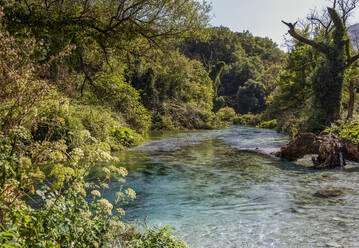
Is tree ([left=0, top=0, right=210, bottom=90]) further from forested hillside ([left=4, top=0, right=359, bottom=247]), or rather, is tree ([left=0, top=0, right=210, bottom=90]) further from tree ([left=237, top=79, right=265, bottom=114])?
tree ([left=237, top=79, right=265, bottom=114])

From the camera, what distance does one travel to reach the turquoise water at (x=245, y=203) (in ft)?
14.3

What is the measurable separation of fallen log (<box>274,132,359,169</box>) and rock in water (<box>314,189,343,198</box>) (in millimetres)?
2951

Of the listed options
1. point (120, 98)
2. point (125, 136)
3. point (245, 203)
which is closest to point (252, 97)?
point (120, 98)

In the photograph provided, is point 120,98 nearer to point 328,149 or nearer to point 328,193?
point 328,149

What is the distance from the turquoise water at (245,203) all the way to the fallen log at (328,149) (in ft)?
1.92

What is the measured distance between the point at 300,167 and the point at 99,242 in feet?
27.0

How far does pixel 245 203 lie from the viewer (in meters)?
6.02

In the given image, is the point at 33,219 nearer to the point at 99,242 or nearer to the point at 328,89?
the point at 99,242

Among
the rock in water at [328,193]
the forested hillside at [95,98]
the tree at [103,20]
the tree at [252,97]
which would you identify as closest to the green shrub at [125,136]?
the forested hillside at [95,98]

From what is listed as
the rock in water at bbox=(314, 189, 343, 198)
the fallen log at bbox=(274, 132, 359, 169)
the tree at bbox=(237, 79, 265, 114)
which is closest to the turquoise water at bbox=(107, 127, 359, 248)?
the rock in water at bbox=(314, 189, 343, 198)

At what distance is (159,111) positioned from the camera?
84.6 feet

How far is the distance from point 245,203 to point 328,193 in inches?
72.1

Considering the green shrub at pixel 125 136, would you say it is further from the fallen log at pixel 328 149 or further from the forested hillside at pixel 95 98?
the fallen log at pixel 328 149

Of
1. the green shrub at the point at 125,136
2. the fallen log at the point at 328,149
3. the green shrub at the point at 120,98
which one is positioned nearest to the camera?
the fallen log at the point at 328,149
